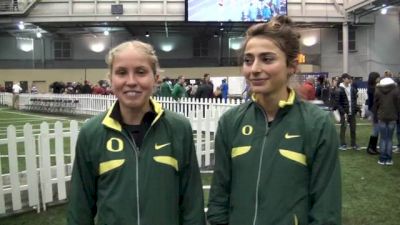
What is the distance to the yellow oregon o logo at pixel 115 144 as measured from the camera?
2.23 m

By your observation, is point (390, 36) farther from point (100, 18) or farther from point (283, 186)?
point (283, 186)

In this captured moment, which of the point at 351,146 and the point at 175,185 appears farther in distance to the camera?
the point at 351,146

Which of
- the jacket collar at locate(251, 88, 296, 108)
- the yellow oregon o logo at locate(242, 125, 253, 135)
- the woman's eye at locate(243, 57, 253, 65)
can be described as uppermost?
the woman's eye at locate(243, 57, 253, 65)

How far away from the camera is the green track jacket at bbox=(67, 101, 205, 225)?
2195 millimetres

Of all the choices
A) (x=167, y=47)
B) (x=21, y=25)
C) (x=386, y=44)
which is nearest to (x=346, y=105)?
(x=386, y=44)

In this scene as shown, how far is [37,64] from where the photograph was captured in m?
40.4

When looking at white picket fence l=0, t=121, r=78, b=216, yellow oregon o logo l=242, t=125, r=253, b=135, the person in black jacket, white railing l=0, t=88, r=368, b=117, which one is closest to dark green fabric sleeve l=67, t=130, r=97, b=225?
yellow oregon o logo l=242, t=125, r=253, b=135

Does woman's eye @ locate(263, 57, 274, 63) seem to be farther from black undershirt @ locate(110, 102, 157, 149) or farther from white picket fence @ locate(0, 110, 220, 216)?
white picket fence @ locate(0, 110, 220, 216)

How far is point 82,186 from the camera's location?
2.26 metres

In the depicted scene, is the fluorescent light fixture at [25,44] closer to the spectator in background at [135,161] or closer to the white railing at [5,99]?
the white railing at [5,99]

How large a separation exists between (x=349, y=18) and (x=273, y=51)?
104 ft

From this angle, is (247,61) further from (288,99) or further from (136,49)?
(136,49)

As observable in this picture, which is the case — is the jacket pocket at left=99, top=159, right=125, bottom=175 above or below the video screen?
below

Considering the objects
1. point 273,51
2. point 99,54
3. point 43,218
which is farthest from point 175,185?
point 99,54
